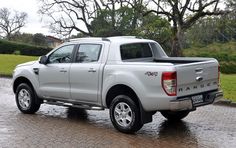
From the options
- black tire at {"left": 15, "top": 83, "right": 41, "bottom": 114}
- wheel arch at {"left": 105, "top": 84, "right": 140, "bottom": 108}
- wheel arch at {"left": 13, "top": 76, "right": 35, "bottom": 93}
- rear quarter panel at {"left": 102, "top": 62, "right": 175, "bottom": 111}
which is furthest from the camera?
wheel arch at {"left": 13, "top": 76, "right": 35, "bottom": 93}

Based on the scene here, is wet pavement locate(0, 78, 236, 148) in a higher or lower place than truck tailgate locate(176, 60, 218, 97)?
lower

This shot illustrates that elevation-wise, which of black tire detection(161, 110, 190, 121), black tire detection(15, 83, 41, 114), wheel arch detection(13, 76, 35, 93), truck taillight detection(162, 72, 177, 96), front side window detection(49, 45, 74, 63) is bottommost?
black tire detection(161, 110, 190, 121)

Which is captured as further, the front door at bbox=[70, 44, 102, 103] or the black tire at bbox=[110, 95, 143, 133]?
the front door at bbox=[70, 44, 102, 103]

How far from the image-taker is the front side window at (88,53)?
8875 millimetres

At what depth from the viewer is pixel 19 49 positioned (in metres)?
46.0

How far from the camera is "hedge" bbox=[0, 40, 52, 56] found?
45250 millimetres

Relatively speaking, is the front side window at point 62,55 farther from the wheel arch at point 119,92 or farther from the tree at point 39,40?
the tree at point 39,40

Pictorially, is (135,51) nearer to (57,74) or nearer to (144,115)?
(144,115)

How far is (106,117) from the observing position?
9914 mm

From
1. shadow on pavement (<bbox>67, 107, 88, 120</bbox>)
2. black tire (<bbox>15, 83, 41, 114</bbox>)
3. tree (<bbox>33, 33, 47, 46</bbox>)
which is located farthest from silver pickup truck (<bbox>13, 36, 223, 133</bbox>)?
tree (<bbox>33, 33, 47, 46</bbox>)

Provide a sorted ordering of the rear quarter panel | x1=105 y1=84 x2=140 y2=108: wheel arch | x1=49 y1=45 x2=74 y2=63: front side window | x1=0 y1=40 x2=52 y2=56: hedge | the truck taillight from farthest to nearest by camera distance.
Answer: x1=0 y1=40 x2=52 y2=56: hedge → x1=49 y1=45 x2=74 y2=63: front side window → x1=105 y1=84 x2=140 y2=108: wheel arch → the rear quarter panel → the truck taillight

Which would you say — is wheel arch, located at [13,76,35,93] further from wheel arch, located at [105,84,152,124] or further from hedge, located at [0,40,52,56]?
hedge, located at [0,40,52,56]

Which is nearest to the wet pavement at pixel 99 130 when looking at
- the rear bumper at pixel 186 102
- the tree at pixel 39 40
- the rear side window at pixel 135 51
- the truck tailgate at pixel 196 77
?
the rear bumper at pixel 186 102

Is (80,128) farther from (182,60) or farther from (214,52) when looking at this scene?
(214,52)
